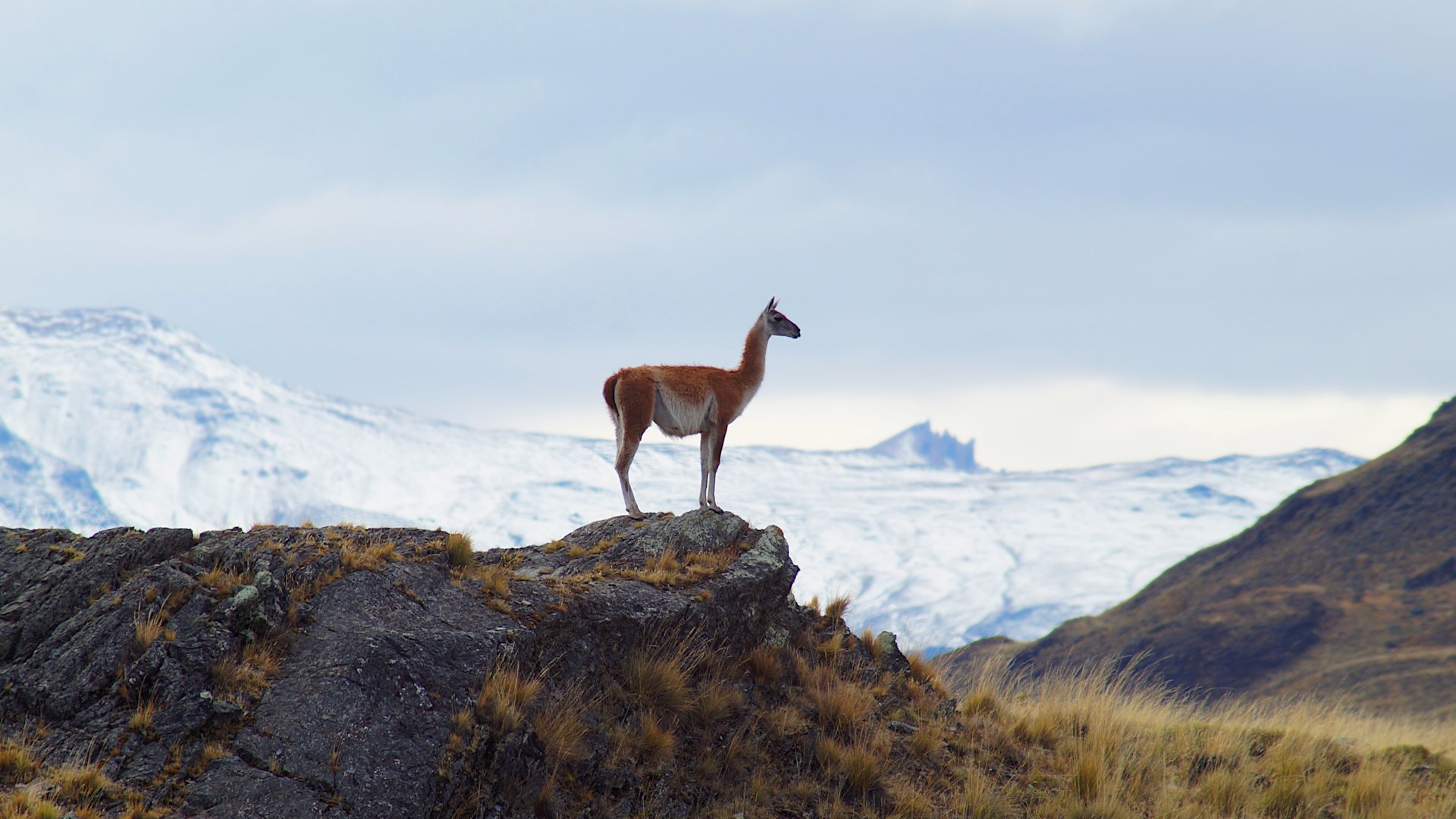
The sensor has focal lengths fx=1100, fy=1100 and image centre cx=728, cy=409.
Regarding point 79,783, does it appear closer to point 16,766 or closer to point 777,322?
point 16,766

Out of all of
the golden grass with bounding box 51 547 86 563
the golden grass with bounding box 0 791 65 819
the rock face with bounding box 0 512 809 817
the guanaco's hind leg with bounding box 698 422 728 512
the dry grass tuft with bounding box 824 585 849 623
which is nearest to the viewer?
the golden grass with bounding box 0 791 65 819

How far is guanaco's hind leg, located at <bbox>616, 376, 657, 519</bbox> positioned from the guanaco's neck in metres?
1.81

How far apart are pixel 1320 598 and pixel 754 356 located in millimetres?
98667

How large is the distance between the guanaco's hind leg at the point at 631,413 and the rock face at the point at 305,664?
2577 millimetres

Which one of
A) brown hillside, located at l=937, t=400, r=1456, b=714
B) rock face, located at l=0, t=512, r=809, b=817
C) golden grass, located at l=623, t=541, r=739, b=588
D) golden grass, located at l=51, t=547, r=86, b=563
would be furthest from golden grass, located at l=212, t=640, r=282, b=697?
brown hillside, located at l=937, t=400, r=1456, b=714

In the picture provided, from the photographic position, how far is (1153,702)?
1719 centimetres

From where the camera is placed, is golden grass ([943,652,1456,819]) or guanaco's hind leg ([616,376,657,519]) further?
guanaco's hind leg ([616,376,657,519])

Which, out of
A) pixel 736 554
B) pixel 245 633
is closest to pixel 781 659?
pixel 736 554

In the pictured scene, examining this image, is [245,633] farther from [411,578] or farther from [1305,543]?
[1305,543]

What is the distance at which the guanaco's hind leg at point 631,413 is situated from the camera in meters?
14.5

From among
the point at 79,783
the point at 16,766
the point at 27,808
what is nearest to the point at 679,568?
the point at 79,783

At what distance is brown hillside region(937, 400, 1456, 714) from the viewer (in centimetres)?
8600

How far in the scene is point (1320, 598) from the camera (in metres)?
98.1

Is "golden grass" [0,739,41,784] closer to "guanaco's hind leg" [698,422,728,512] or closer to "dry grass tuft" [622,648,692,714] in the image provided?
"dry grass tuft" [622,648,692,714]
